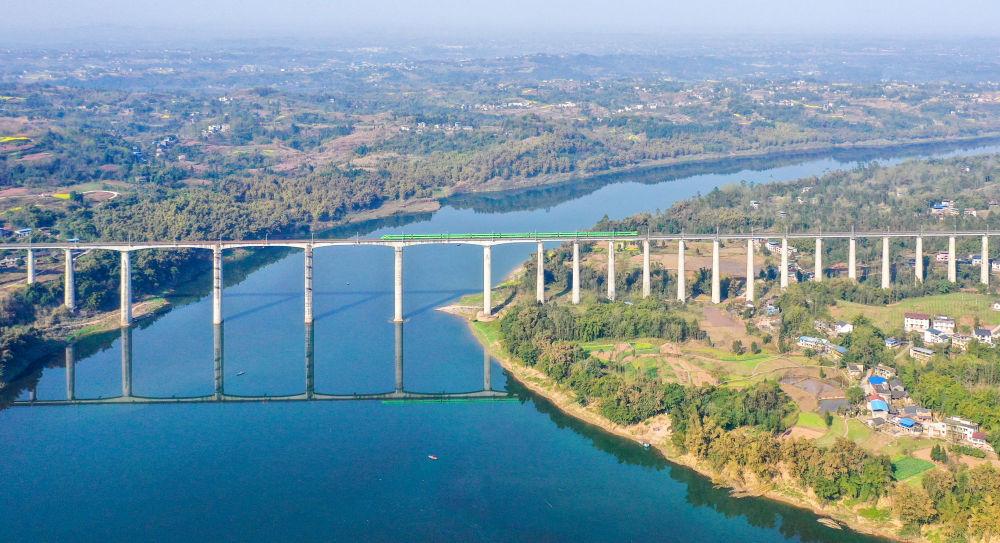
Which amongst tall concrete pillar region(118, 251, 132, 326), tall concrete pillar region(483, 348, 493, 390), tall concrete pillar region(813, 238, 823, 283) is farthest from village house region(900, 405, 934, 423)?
tall concrete pillar region(118, 251, 132, 326)

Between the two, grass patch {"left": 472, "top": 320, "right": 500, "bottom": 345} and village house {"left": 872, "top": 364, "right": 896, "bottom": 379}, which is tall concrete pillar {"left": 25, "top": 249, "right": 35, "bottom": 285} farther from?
village house {"left": 872, "top": 364, "right": 896, "bottom": 379}

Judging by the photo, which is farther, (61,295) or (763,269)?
→ (763,269)

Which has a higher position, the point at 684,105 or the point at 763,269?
the point at 684,105

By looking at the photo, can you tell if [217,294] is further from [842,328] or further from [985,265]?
[985,265]

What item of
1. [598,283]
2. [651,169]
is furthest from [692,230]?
[651,169]

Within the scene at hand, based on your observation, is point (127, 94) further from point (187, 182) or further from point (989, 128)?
point (989, 128)

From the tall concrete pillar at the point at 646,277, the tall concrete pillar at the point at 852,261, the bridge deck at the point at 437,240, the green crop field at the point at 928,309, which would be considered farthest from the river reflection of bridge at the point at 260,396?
the tall concrete pillar at the point at 852,261

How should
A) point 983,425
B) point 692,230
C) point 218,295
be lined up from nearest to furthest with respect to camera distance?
point 983,425 < point 218,295 < point 692,230

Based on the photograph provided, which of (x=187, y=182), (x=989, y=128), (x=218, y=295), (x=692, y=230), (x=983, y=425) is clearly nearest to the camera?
(x=983, y=425)
